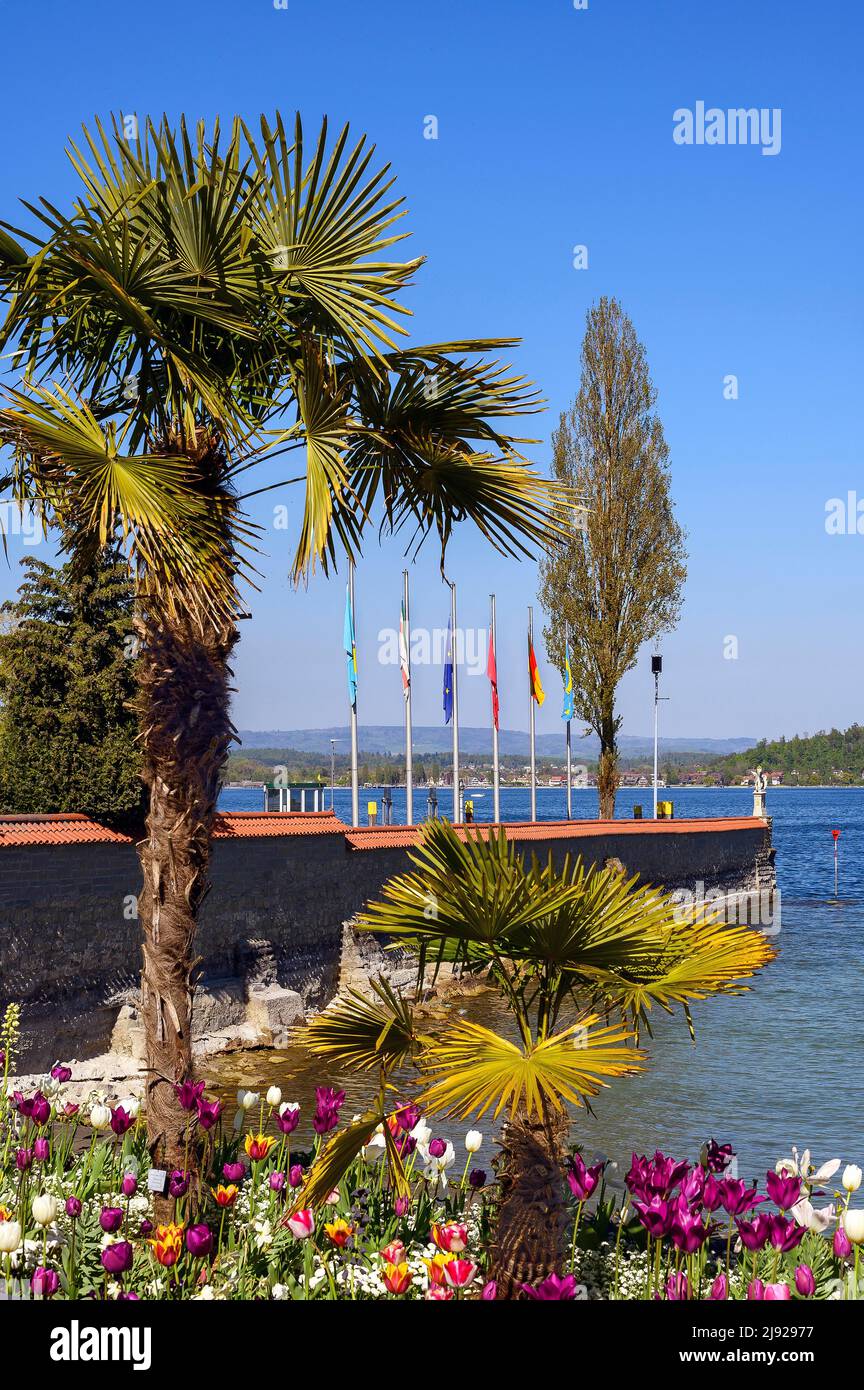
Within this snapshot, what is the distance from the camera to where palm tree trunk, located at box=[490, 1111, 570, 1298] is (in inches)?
236

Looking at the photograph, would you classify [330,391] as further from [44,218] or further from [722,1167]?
[722,1167]

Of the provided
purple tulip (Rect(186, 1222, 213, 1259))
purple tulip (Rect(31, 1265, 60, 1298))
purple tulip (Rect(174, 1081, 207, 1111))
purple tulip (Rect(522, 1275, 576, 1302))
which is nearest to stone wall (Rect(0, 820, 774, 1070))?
purple tulip (Rect(174, 1081, 207, 1111))

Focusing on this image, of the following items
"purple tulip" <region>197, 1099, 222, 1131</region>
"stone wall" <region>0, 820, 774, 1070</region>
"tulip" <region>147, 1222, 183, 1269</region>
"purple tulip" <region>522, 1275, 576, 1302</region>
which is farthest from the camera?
"stone wall" <region>0, 820, 774, 1070</region>

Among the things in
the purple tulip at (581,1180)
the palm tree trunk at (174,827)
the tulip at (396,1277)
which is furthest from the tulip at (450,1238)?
the palm tree trunk at (174,827)

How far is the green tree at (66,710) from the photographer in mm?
17328

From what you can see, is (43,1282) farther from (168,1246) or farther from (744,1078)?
(744,1078)

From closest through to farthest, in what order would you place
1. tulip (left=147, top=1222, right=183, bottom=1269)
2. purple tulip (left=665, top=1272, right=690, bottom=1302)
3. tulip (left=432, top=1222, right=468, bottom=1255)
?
purple tulip (left=665, top=1272, right=690, bottom=1302)
tulip (left=432, top=1222, right=468, bottom=1255)
tulip (left=147, top=1222, right=183, bottom=1269)

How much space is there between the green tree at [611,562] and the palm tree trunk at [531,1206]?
114 feet

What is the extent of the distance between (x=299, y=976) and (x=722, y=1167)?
15671 mm

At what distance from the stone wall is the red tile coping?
87 mm

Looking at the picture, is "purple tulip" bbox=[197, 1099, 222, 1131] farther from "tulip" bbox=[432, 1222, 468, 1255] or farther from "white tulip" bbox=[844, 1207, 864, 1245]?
"white tulip" bbox=[844, 1207, 864, 1245]

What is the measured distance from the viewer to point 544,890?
19.4ft
